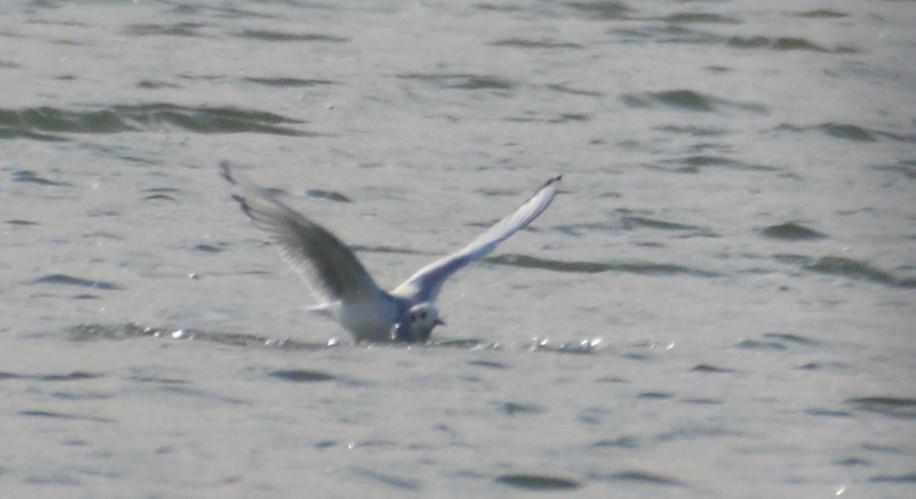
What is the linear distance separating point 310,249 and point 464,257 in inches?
31.5

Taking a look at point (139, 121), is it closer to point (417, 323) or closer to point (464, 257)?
point (464, 257)

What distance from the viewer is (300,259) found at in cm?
841

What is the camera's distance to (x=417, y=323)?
8.35 m

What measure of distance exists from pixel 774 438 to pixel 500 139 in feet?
17.6

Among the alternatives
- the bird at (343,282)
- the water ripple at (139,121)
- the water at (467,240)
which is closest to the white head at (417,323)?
the bird at (343,282)

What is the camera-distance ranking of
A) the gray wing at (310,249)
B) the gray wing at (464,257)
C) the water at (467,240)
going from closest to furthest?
the water at (467,240)
the gray wing at (310,249)
the gray wing at (464,257)

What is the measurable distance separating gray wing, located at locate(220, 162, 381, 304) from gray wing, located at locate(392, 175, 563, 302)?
0.32m

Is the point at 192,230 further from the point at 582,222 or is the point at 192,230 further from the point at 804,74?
the point at 804,74

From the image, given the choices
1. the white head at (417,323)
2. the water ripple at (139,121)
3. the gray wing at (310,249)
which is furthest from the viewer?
the water ripple at (139,121)

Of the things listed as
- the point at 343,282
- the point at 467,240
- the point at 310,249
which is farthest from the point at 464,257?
the point at 467,240

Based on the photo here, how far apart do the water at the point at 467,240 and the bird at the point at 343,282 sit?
15 centimetres

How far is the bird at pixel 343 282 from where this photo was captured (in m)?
8.13

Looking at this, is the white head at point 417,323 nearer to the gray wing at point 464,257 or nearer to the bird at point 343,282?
the bird at point 343,282

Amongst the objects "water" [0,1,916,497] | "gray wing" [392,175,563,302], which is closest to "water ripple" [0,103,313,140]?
"water" [0,1,916,497]
